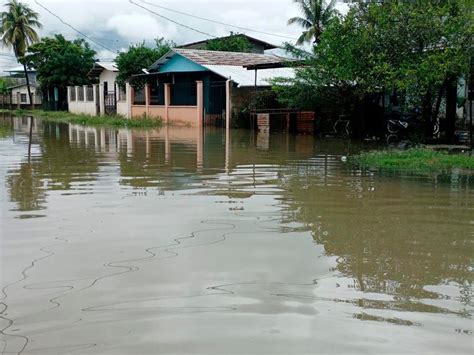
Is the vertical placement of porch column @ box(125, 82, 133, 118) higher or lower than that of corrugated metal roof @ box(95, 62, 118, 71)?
lower

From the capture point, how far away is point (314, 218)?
7.83 m

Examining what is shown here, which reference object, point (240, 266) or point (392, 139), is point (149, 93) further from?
point (240, 266)

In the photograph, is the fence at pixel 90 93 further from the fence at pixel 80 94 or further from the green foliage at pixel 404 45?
the green foliage at pixel 404 45

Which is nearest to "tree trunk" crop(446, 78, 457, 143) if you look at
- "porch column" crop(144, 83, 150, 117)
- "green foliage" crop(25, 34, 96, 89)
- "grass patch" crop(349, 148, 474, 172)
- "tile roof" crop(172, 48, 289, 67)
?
"grass patch" crop(349, 148, 474, 172)

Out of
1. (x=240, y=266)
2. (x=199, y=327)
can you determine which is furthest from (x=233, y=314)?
(x=240, y=266)

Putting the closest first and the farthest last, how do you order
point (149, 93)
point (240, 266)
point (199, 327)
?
point (199, 327) → point (240, 266) → point (149, 93)

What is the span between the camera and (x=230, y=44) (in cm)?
4103

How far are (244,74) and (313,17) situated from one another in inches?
393

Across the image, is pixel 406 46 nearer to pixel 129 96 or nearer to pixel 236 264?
pixel 236 264

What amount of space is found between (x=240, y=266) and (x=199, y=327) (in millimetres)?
1481

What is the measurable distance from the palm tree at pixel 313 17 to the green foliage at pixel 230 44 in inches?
153

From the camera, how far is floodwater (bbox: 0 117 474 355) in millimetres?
4051

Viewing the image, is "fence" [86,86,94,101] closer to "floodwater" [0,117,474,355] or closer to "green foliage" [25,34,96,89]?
"green foliage" [25,34,96,89]

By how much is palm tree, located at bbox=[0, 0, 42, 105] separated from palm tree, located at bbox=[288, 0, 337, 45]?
83.0ft
